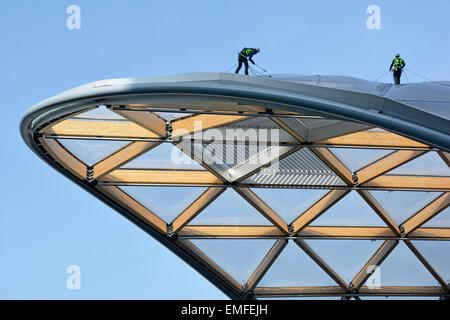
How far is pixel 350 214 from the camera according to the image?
31.1 m

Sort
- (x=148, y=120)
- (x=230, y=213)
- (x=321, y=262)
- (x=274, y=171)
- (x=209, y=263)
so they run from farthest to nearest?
(x=321, y=262), (x=209, y=263), (x=230, y=213), (x=274, y=171), (x=148, y=120)

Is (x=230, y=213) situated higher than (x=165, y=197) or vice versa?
(x=165, y=197)

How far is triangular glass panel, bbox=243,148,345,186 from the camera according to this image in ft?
85.9

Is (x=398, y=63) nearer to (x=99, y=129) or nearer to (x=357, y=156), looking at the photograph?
(x=357, y=156)

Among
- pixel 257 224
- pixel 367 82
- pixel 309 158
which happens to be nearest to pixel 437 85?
pixel 367 82

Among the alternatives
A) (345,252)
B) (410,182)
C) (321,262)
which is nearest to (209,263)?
(321,262)

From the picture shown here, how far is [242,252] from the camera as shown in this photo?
32.4 meters

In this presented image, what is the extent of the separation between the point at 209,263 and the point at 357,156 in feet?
32.0

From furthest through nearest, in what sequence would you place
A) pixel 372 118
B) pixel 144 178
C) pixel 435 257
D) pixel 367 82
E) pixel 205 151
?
pixel 435 257, pixel 144 178, pixel 205 151, pixel 367 82, pixel 372 118

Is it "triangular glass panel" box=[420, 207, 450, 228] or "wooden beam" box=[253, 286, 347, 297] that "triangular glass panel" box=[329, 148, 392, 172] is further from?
"wooden beam" box=[253, 286, 347, 297]

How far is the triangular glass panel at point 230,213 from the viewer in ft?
95.9

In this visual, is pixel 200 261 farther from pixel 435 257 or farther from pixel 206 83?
pixel 206 83

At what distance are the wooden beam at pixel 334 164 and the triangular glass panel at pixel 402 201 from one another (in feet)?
6.97
